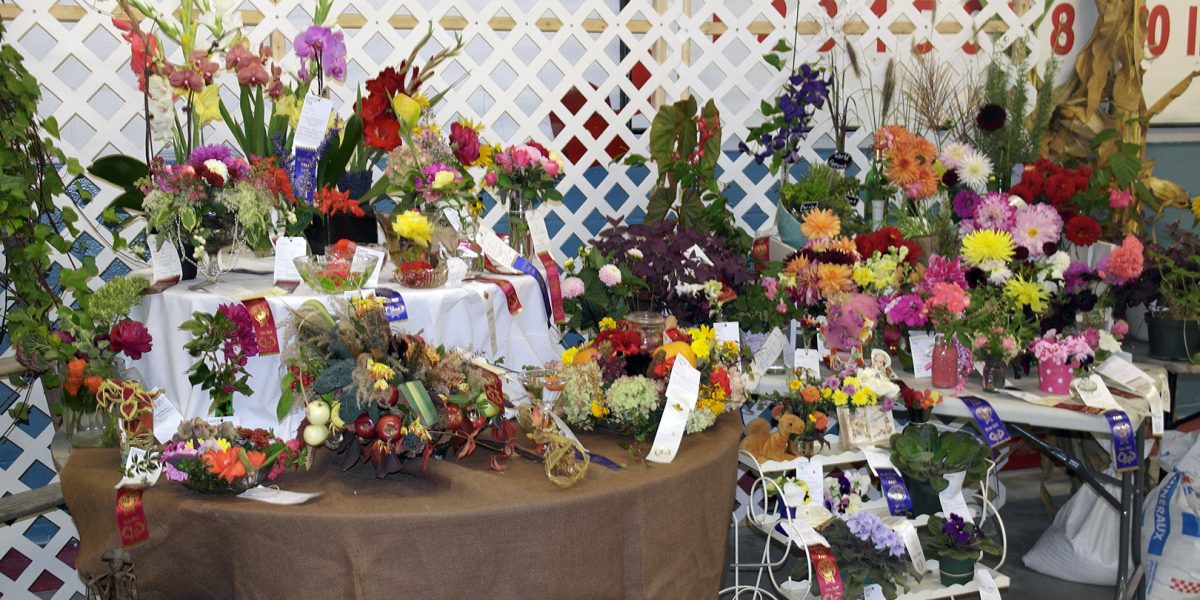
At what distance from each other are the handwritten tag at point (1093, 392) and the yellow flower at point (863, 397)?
56cm

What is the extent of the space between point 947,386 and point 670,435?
0.98 m

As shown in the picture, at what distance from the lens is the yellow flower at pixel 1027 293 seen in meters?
2.55

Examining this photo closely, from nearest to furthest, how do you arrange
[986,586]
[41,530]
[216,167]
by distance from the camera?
[216,167]
[986,586]
[41,530]

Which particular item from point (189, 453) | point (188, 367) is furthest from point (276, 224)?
point (189, 453)

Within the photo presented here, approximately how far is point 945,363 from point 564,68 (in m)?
1.41

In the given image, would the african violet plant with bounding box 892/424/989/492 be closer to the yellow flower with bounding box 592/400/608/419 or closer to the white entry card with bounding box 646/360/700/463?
the white entry card with bounding box 646/360/700/463

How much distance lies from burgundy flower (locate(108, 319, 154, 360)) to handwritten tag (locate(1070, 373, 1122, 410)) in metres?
2.17

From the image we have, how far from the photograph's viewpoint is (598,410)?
2082 millimetres

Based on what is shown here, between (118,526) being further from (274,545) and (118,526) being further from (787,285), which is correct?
(787,285)

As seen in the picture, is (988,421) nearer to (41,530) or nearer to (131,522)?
(131,522)

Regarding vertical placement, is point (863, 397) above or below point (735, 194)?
below

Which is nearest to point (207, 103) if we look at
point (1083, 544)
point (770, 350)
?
point (770, 350)

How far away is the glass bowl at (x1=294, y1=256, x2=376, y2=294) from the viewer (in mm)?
2115

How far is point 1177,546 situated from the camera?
289cm
